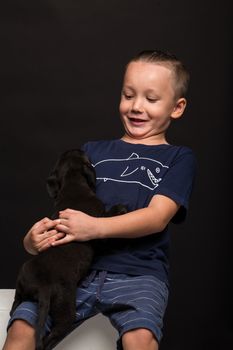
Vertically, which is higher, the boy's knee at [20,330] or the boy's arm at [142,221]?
the boy's arm at [142,221]

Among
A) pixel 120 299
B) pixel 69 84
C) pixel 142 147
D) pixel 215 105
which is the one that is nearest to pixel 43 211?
pixel 69 84

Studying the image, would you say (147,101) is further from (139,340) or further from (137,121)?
(139,340)

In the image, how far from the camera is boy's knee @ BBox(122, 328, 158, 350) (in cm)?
190

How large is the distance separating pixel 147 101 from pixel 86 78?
988mm

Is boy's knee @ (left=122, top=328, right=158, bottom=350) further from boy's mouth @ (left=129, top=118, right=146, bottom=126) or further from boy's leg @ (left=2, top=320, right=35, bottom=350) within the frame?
boy's mouth @ (left=129, top=118, right=146, bottom=126)

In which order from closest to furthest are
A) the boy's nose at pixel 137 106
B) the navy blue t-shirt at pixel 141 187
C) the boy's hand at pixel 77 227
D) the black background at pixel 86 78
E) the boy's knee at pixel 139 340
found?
1. the boy's knee at pixel 139 340
2. the boy's hand at pixel 77 227
3. the navy blue t-shirt at pixel 141 187
4. the boy's nose at pixel 137 106
5. the black background at pixel 86 78

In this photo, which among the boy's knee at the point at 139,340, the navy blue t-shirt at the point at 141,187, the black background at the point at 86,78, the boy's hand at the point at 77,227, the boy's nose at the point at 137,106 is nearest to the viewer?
the boy's knee at the point at 139,340

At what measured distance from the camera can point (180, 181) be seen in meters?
2.18

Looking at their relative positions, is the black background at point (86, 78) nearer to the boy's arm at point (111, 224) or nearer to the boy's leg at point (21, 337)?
the boy's arm at point (111, 224)

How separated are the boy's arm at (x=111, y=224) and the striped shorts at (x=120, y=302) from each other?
123 mm

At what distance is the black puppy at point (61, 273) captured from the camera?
6.38 feet

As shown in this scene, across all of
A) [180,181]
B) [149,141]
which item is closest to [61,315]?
[180,181]

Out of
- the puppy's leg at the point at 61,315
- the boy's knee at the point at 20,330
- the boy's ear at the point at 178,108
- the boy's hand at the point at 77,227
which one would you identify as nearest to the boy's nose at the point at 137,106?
the boy's ear at the point at 178,108

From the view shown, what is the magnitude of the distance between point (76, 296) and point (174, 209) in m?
0.35
